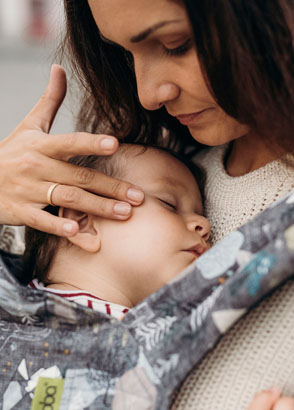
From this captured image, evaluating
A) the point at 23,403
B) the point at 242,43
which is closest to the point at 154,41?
the point at 242,43

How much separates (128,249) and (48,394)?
33 centimetres

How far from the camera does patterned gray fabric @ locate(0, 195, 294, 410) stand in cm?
81

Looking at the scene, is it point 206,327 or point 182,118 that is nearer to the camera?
point 206,327

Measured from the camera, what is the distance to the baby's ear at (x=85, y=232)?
46.1 inches

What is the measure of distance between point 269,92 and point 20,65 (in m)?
5.37

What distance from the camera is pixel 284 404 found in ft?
2.58

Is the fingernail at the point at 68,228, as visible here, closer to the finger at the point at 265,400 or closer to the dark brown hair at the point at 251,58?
the dark brown hair at the point at 251,58

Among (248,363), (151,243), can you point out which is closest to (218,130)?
(151,243)

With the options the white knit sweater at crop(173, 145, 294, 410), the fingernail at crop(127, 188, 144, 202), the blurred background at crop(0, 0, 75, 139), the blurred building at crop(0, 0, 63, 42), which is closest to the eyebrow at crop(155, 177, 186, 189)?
the fingernail at crop(127, 188, 144, 202)

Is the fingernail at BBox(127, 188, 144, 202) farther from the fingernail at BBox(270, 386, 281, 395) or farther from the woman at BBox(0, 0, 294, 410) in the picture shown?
the fingernail at BBox(270, 386, 281, 395)

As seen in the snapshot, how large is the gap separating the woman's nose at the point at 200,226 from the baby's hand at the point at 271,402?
1.41 ft

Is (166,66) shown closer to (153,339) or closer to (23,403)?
(153,339)

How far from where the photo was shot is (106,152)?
1.08 meters

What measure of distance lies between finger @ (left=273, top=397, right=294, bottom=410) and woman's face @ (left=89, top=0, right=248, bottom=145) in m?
0.56
